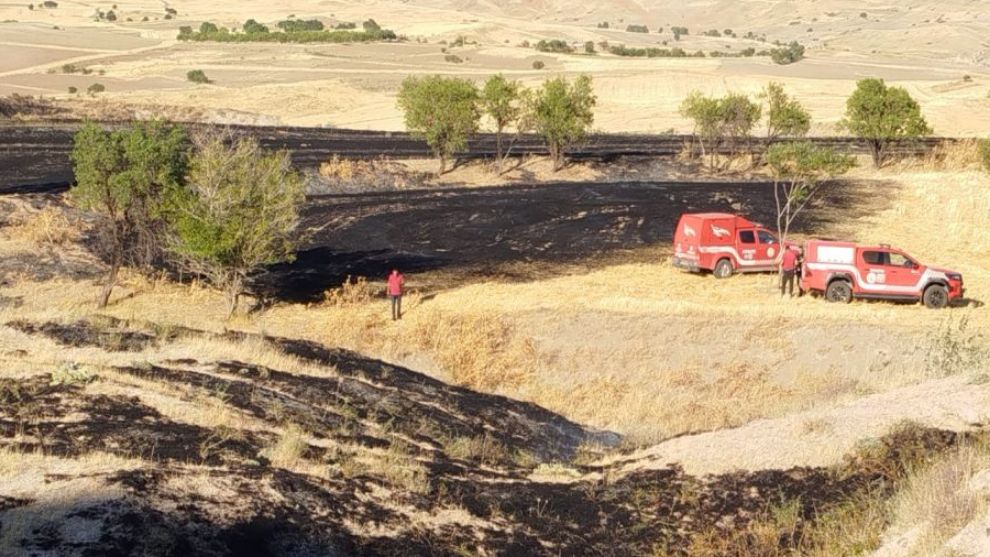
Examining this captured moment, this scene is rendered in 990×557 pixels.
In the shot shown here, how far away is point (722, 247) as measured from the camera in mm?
35156

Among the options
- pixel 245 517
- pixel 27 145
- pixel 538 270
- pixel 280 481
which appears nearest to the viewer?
pixel 245 517

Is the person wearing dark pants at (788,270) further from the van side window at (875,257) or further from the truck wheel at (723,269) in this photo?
the truck wheel at (723,269)

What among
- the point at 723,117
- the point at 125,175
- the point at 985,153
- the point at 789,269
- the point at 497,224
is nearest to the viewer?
the point at 789,269

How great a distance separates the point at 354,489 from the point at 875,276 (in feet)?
69.8

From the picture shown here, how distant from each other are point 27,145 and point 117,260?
3851 centimetres

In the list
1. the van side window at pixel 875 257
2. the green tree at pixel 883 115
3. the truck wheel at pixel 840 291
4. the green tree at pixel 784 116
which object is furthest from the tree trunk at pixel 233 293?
the green tree at pixel 883 115

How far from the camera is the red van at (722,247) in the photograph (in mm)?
34969

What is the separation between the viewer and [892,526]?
13211 millimetres

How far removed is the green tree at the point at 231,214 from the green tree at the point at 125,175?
1.09 metres

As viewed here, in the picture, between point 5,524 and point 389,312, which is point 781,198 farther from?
point 5,524

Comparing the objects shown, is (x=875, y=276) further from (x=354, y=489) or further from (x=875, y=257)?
(x=354, y=489)

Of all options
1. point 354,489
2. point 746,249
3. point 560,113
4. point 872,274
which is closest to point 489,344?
point 746,249

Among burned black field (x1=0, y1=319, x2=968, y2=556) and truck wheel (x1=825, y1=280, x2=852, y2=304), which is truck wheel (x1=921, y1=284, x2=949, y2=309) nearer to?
truck wheel (x1=825, y1=280, x2=852, y2=304)

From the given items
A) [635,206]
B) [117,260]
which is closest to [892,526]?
[117,260]
